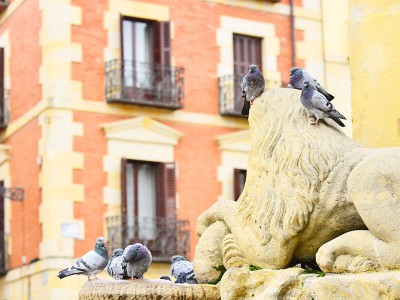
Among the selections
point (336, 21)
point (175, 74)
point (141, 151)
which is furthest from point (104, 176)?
point (336, 21)

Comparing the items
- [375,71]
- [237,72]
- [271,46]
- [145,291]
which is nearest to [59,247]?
[237,72]

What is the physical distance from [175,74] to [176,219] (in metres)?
3.03

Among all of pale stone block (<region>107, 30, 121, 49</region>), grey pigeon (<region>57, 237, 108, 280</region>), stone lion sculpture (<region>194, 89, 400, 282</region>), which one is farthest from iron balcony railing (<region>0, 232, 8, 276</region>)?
stone lion sculpture (<region>194, 89, 400, 282</region>)

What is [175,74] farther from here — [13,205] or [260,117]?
[260,117]

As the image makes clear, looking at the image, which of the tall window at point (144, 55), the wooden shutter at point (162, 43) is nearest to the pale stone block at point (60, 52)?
the tall window at point (144, 55)

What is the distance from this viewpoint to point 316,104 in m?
6.68

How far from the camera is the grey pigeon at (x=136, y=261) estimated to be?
7578 mm

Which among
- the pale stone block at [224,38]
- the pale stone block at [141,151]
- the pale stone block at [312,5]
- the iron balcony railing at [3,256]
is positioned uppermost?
the pale stone block at [312,5]

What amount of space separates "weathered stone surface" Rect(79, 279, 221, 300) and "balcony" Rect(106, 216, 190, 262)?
17359mm

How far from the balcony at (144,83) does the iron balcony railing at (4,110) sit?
8.72 feet

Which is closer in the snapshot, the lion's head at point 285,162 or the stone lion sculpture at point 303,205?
the stone lion sculpture at point 303,205

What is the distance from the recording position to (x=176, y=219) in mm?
25203

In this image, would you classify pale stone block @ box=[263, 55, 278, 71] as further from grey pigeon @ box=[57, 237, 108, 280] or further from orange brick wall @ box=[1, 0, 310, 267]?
grey pigeon @ box=[57, 237, 108, 280]

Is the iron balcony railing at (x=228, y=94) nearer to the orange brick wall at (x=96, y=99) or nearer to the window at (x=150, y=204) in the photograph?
the orange brick wall at (x=96, y=99)
